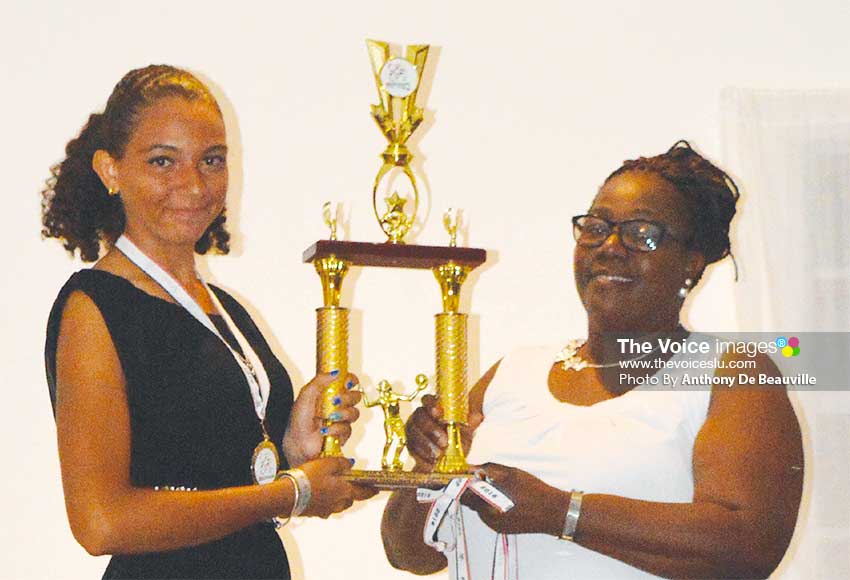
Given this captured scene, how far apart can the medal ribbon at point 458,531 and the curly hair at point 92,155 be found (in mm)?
823

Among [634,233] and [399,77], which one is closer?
[634,233]

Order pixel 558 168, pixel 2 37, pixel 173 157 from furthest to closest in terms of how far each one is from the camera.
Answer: pixel 558 168 < pixel 2 37 < pixel 173 157

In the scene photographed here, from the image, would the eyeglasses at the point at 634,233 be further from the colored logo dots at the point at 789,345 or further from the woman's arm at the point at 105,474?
the colored logo dots at the point at 789,345

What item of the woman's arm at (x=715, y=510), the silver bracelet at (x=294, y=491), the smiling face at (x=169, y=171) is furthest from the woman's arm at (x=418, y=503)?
the smiling face at (x=169, y=171)

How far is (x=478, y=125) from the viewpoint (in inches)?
164

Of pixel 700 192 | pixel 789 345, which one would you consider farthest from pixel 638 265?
pixel 789 345

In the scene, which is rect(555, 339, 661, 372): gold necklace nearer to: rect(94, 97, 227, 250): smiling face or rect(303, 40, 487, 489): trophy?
rect(303, 40, 487, 489): trophy

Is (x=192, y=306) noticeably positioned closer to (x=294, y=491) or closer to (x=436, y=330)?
(x=294, y=491)

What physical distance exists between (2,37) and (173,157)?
2.06 m

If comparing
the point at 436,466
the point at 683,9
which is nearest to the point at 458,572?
the point at 436,466

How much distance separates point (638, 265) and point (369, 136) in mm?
1887

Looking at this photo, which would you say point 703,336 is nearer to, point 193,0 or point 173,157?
point 173,157

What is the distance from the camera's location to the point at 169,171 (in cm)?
220

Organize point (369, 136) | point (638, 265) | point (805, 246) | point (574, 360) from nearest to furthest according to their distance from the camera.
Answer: point (638, 265)
point (574, 360)
point (369, 136)
point (805, 246)
